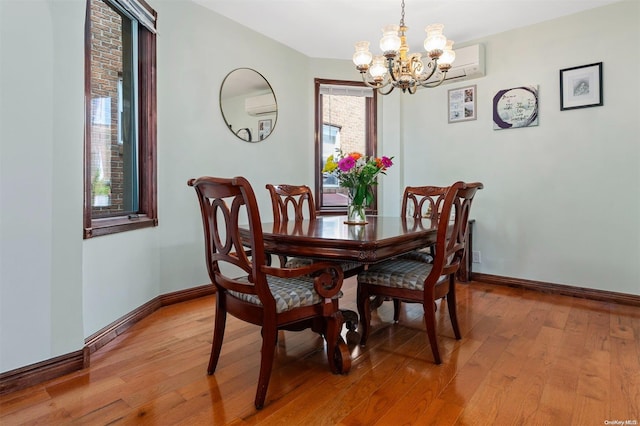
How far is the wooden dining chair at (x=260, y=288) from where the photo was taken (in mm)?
1438

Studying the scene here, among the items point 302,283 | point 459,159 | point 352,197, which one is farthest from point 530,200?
point 302,283

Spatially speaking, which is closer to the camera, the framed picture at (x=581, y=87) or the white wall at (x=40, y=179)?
the white wall at (x=40, y=179)

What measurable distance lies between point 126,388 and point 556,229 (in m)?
3.49

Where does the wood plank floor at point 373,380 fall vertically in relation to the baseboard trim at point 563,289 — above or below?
below

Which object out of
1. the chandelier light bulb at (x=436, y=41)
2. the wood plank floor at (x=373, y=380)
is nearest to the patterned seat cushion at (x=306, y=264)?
the wood plank floor at (x=373, y=380)

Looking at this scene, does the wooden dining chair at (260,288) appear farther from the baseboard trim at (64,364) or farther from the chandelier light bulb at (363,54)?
the chandelier light bulb at (363,54)

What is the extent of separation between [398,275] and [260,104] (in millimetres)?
2433

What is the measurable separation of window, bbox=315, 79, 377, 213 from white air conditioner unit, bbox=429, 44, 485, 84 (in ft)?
3.24

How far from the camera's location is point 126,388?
1620 millimetres

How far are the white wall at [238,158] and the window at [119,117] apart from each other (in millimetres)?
117

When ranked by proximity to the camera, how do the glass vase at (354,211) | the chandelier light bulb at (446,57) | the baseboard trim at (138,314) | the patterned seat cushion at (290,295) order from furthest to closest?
the chandelier light bulb at (446,57), the glass vase at (354,211), the baseboard trim at (138,314), the patterned seat cushion at (290,295)

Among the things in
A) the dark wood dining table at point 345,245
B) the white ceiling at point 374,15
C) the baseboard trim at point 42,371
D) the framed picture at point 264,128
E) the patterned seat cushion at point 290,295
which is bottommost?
the baseboard trim at point 42,371

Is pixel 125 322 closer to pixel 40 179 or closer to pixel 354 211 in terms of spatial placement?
pixel 40 179

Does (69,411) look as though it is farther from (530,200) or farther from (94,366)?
(530,200)
